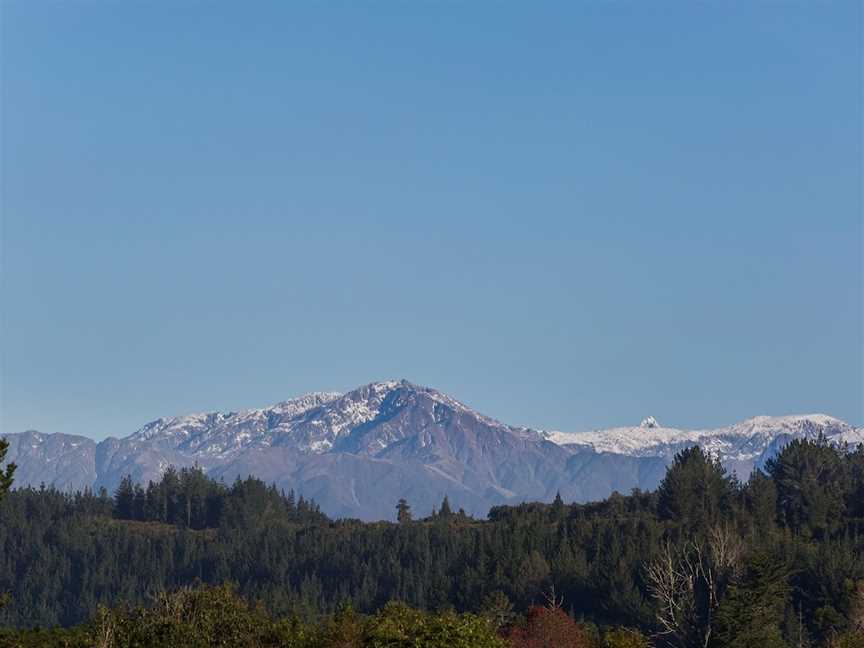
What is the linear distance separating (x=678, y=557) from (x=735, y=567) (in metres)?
28.2

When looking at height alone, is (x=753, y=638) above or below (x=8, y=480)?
below

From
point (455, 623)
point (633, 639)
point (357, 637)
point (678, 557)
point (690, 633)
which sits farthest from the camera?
point (678, 557)

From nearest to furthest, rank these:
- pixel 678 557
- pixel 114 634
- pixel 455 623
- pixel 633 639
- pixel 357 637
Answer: pixel 455 623, pixel 114 634, pixel 357 637, pixel 633 639, pixel 678 557

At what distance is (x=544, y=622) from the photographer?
138 metres

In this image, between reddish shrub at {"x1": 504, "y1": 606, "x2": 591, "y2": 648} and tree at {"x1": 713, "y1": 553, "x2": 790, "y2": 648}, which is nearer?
reddish shrub at {"x1": 504, "y1": 606, "x2": 591, "y2": 648}

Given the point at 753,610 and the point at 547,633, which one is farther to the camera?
the point at 753,610

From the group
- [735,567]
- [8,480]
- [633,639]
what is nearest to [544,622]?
[633,639]

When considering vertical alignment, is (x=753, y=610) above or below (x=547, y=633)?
above

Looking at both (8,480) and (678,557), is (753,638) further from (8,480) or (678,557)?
(8,480)

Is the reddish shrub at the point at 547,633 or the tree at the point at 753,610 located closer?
the reddish shrub at the point at 547,633

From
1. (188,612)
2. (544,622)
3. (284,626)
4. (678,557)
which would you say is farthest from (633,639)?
(678,557)

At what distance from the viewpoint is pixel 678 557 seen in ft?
616

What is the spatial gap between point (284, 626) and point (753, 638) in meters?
51.3

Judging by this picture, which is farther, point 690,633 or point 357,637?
point 690,633
